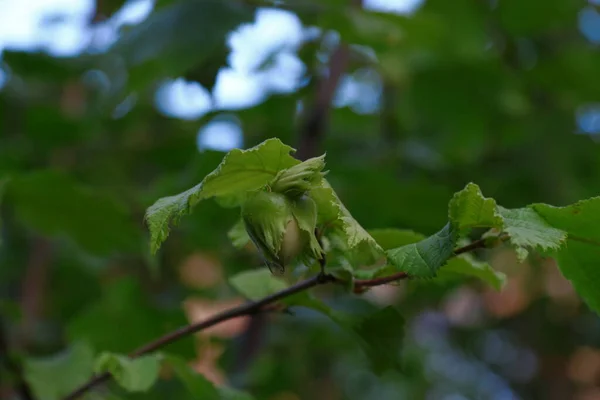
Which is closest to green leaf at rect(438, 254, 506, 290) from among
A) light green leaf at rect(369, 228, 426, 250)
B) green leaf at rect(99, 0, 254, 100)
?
light green leaf at rect(369, 228, 426, 250)

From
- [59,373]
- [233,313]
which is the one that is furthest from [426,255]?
[59,373]

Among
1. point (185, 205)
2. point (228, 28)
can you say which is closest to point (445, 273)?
point (185, 205)

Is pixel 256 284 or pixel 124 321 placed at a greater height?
pixel 256 284

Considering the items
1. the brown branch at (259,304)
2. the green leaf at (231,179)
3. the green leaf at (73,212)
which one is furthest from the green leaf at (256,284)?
the green leaf at (73,212)

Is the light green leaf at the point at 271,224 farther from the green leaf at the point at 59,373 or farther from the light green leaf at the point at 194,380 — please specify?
the green leaf at the point at 59,373

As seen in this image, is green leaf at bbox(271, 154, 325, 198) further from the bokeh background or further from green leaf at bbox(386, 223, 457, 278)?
the bokeh background

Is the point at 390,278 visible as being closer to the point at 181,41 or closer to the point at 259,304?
the point at 259,304
